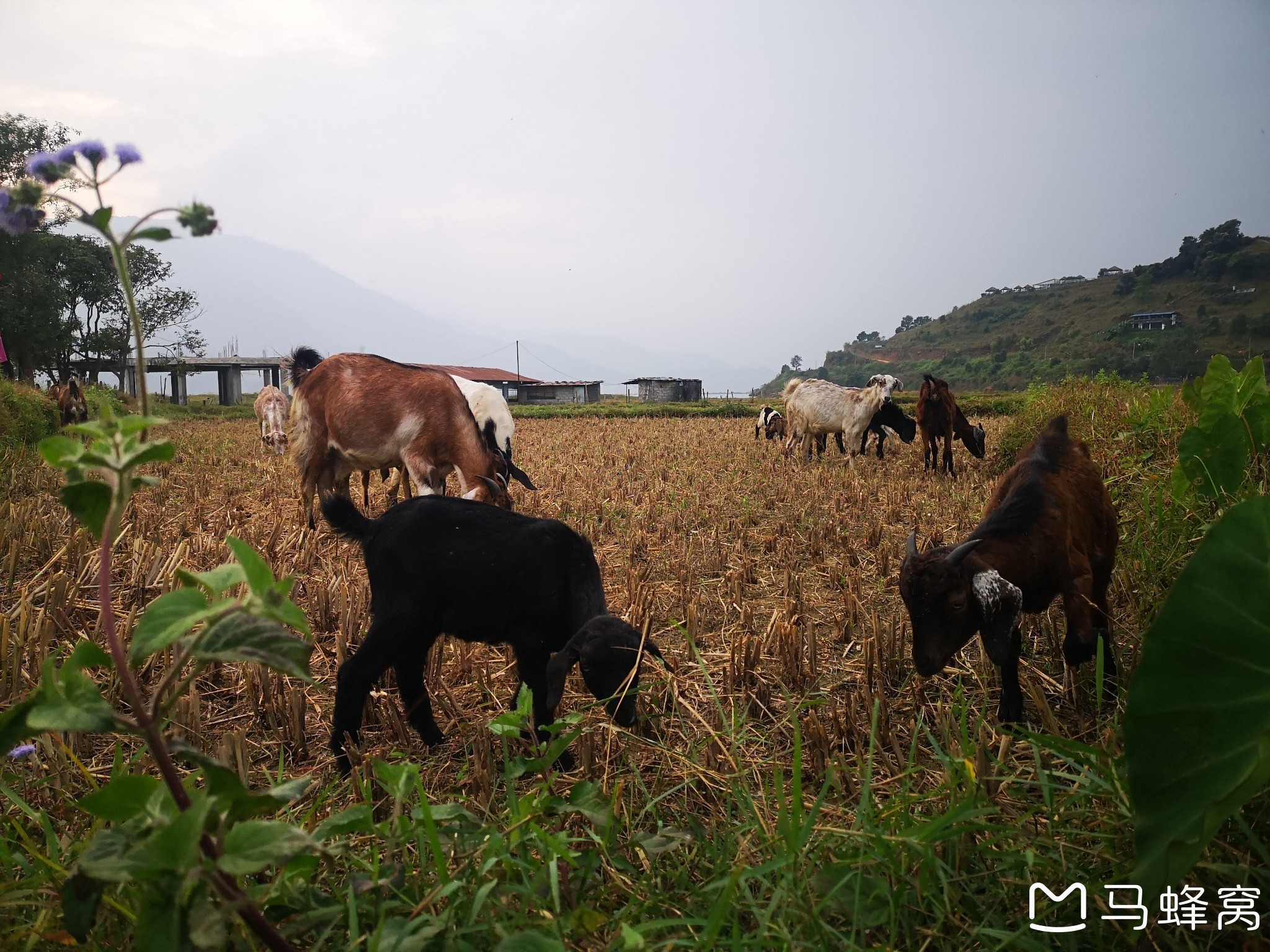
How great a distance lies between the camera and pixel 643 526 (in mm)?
7160

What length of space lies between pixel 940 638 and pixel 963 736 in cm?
79

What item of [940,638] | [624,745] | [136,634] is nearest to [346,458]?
[624,745]

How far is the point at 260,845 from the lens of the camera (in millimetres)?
1278

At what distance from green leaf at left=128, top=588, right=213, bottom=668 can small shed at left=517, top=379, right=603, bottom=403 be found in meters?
56.8

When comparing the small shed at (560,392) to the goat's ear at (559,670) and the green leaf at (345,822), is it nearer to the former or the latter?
the goat's ear at (559,670)

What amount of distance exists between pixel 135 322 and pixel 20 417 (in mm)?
11101

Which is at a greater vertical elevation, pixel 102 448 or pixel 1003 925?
pixel 102 448

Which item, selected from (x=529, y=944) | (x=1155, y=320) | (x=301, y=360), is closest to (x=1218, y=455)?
(x=529, y=944)

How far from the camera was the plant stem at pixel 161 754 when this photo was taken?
1227 millimetres

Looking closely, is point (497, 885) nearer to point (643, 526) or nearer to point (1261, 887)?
point (1261, 887)

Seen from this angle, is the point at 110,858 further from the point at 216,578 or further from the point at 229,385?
the point at 229,385

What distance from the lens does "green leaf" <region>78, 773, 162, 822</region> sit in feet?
4.15

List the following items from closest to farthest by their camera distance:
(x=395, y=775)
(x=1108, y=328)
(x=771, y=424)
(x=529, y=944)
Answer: (x=529, y=944)
(x=395, y=775)
(x=771, y=424)
(x=1108, y=328)

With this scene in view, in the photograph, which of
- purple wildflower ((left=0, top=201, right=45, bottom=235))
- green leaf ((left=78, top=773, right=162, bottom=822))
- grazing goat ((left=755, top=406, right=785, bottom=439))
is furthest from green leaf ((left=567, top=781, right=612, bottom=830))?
grazing goat ((left=755, top=406, right=785, bottom=439))
